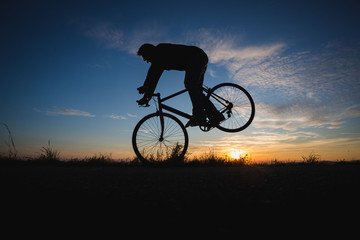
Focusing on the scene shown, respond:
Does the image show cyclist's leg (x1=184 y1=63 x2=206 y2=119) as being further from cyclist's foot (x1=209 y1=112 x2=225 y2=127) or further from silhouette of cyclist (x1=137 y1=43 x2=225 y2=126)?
cyclist's foot (x1=209 y1=112 x2=225 y2=127)

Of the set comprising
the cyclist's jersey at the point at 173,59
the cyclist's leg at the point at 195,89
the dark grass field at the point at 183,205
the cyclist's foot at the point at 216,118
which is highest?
the cyclist's jersey at the point at 173,59

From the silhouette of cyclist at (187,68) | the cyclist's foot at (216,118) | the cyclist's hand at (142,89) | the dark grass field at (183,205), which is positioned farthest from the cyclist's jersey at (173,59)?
the dark grass field at (183,205)

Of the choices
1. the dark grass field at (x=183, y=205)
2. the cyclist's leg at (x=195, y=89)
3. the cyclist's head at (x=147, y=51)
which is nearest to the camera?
the dark grass field at (x=183, y=205)

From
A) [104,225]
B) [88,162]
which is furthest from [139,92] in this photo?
[104,225]

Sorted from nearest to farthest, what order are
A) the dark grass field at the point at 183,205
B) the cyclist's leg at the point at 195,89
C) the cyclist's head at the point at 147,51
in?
the dark grass field at the point at 183,205
the cyclist's leg at the point at 195,89
the cyclist's head at the point at 147,51

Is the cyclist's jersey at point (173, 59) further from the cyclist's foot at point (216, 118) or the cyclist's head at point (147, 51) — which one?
the cyclist's foot at point (216, 118)

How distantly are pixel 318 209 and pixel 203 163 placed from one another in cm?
443

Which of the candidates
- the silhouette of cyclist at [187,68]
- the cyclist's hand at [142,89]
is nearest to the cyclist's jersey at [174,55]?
the silhouette of cyclist at [187,68]

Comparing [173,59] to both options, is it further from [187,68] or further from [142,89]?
[142,89]

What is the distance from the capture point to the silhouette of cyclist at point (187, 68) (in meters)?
4.91

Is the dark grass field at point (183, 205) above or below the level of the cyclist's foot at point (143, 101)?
below

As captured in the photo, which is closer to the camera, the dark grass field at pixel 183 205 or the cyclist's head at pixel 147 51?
the dark grass field at pixel 183 205

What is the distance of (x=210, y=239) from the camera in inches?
38.7

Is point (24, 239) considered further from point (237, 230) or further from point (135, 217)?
point (237, 230)
